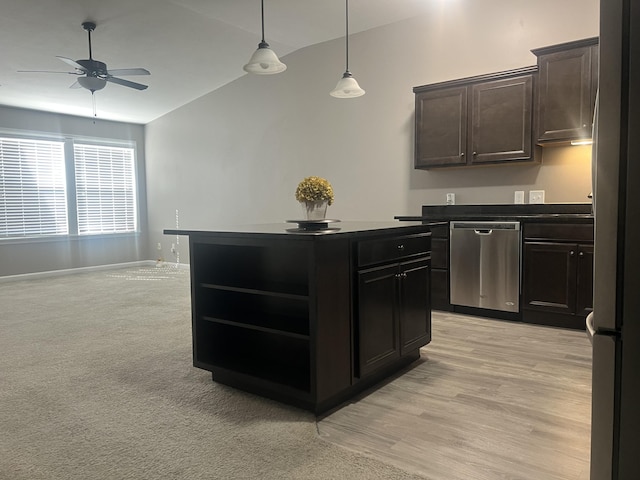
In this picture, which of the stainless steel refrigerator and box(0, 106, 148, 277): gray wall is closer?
the stainless steel refrigerator

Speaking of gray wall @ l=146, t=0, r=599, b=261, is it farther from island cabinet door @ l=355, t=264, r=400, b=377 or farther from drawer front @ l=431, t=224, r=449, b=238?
island cabinet door @ l=355, t=264, r=400, b=377

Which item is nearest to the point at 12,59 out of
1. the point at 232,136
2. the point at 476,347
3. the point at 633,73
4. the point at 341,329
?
the point at 232,136

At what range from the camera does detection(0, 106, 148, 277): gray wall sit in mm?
6812

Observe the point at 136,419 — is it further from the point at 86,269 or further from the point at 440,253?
the point at 86,269

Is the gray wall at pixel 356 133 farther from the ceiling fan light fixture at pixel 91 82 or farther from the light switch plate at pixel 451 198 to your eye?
the ceiling fan light fixture at pixel 91 82

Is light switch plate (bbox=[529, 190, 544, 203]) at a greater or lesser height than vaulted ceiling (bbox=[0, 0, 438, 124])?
lesser

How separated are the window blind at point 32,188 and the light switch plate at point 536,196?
22.1 feet

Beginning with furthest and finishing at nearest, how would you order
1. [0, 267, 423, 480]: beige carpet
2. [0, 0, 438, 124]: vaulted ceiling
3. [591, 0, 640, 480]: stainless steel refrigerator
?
[0, 0, 438, 124]: vaulted ceiling, [0, 267, 423, 480]: beige carpet, [591, 0, 640, 480]: stainless steel refrigerator

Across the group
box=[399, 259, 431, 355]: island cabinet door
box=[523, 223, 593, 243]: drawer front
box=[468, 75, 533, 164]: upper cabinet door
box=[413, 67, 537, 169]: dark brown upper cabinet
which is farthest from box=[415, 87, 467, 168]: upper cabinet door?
box=[399, 259, 431, 355]: island cabinet door

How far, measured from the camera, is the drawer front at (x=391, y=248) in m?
2.46

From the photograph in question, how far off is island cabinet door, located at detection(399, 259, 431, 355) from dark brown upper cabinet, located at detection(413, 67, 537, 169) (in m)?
1.86

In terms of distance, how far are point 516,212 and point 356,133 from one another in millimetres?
2123

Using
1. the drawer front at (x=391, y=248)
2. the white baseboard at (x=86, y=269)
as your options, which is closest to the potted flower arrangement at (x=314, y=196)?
the drawer front at (x=391, y=248)

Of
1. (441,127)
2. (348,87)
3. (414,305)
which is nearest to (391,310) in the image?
(414,305)
